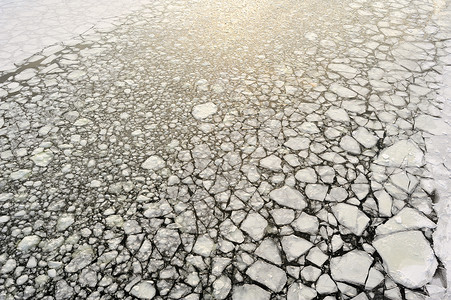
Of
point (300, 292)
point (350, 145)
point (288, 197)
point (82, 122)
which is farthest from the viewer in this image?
point (82, 122)

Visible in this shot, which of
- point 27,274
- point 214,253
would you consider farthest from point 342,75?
point 27,274

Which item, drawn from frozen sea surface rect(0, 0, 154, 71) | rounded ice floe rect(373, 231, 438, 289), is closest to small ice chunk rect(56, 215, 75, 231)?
rounded ice floe rect(373, 231, 438, 289)

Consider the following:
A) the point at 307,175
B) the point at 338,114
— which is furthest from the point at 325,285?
the point at 338,114

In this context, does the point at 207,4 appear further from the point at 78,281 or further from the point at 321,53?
the point at 78,281

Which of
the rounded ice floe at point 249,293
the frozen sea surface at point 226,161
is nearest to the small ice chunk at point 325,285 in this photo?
the frozen sea surface at point 226,161

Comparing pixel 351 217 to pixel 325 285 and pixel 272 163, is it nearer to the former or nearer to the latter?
pixel 325 285

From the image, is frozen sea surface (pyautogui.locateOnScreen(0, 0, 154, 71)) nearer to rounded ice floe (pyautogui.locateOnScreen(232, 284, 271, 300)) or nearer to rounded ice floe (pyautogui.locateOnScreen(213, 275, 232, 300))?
rounded ice floe (pyautogui.locateOnScreen(213, 275, 232, 300))
